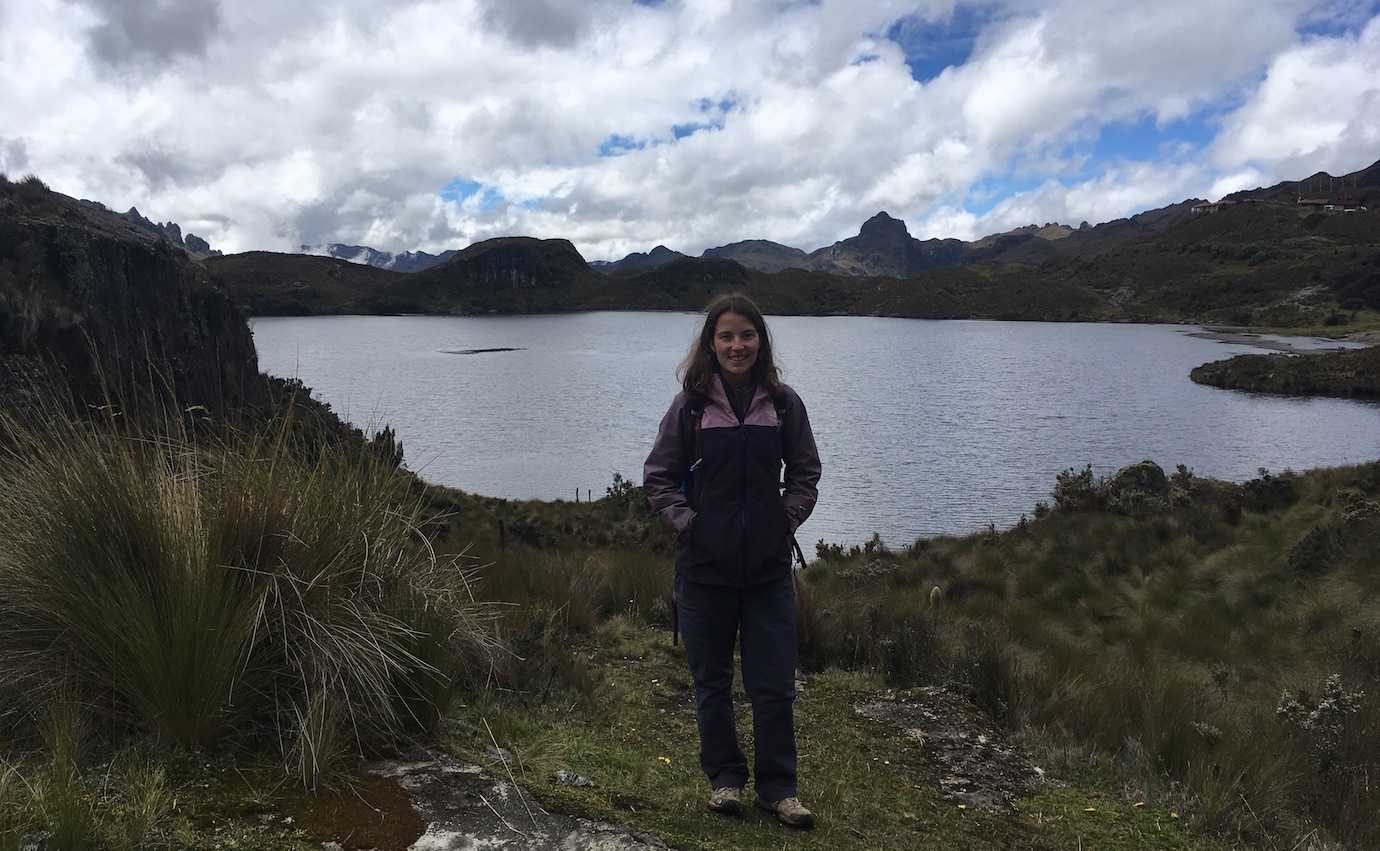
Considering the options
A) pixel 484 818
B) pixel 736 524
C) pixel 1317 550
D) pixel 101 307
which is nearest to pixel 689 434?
pixel 736 524

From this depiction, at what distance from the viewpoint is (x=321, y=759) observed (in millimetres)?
2682

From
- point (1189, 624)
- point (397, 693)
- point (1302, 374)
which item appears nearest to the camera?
point (397, 693)

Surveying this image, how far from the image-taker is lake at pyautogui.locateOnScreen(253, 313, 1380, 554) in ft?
75.0

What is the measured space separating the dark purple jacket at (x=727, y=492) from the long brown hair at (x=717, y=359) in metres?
0.04

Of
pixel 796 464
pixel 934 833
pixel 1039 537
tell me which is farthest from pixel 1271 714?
pixel 1039 537

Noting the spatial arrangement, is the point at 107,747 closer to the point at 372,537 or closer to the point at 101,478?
the point at 101,478

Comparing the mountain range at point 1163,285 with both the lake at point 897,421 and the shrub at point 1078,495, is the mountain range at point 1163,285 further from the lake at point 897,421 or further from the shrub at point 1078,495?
the shrub at point 1078,495

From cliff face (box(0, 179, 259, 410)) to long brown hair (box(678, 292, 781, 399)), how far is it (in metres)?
2.90

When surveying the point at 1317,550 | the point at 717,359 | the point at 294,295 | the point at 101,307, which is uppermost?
the point at 294,295

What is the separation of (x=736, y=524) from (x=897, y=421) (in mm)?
31408

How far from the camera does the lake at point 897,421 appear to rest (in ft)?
75.0

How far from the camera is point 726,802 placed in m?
3.18

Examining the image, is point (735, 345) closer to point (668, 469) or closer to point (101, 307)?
point (668, 469)

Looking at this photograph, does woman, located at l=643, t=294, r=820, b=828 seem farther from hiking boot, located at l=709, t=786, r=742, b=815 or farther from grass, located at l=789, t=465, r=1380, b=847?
grass, located at l=789, t=465, r=1380, b=847
